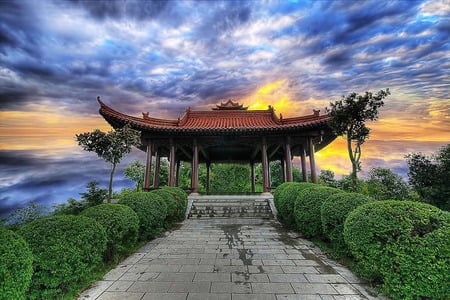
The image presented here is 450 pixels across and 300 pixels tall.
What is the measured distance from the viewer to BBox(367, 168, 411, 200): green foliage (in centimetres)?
1212

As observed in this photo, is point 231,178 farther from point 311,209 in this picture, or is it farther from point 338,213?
point 338,213

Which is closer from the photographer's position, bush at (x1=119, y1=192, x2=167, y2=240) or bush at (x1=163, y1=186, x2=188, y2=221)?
bush at (x1=119, y1=192, x2=167, y2=240)

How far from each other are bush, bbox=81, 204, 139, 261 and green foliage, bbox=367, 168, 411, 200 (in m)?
12.2

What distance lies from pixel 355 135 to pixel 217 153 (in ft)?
36.9

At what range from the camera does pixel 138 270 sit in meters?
4.14

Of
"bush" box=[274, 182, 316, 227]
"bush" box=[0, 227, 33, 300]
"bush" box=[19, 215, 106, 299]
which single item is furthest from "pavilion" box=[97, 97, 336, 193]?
"bush" box=[0, 227, 33, 300]

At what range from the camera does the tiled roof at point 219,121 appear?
12.3 metres

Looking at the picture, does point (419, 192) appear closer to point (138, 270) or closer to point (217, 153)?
point (217, 153)

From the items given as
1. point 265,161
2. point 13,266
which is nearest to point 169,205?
point 13,266

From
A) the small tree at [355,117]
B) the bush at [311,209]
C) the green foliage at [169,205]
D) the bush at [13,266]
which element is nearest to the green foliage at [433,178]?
the small tree at [355,117]

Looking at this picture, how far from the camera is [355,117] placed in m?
8.88

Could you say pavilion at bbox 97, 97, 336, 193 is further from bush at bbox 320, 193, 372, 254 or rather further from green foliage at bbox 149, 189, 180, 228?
bush at bbox 320, 193, 372, 254

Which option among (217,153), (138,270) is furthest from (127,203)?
(217,153)

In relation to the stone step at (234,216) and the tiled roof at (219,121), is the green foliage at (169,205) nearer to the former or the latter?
the stone step at (234,216)
